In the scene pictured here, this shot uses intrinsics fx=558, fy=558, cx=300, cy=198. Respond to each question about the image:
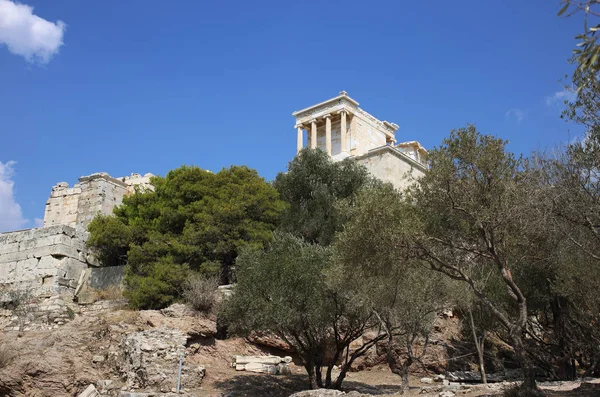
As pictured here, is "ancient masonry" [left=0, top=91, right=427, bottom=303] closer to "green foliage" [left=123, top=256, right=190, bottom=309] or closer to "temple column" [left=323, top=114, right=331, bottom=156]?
"temple column" [left=323, top=114, right=331, bottom=156]

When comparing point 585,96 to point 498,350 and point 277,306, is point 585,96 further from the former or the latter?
point 498,350

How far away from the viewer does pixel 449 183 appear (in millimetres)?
11898

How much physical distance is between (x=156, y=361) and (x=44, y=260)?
35.1 feet

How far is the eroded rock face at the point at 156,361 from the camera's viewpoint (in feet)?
52.9

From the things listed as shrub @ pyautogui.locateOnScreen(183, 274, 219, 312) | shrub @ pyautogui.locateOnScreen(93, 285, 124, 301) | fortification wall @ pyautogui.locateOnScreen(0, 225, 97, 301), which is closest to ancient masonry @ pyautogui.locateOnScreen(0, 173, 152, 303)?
fortification wall @ pyautogui.locateOnScreen(0, 225, 97, 301)

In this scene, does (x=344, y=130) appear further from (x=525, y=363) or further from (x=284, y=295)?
(x=525, y=363)

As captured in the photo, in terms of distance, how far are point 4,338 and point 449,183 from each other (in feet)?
47.8

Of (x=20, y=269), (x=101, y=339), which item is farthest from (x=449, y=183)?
(x=20, y=269)

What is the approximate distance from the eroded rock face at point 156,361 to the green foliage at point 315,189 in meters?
9.12

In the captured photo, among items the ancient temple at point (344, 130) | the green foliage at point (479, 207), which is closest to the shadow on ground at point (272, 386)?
the green foliage at point (479, 207)

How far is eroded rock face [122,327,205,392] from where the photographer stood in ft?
52.9

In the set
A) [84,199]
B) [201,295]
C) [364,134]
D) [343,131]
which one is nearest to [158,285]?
[201,295]

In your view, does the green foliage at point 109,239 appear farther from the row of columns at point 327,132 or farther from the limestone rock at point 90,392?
the row of columns at point 327,132

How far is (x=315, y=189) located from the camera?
27359mm
